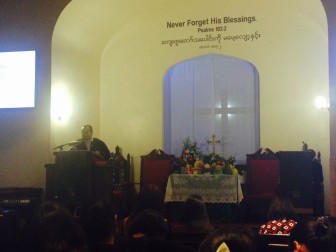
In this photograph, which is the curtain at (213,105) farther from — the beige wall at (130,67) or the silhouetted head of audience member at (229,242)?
the silhouetted head of audience member at (229,242)

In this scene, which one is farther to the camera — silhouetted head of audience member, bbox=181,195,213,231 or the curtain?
the curtain

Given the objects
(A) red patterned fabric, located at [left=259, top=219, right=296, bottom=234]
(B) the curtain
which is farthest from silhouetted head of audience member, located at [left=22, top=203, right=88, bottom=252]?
(B) the curtain

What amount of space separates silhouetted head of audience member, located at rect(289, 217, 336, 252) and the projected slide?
17.4ft

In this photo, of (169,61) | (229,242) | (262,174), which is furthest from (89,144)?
(229,242)

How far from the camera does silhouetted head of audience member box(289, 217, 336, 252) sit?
207cm

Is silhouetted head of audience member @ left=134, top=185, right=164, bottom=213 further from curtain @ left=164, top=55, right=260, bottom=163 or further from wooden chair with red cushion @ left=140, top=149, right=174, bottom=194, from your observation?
curtain @ left=164, top=55, right=260, bottom=163

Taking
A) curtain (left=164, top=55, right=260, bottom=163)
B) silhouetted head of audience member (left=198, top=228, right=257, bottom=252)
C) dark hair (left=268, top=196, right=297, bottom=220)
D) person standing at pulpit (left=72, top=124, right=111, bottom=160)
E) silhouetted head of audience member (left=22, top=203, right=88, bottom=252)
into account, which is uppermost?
curtain (left=164, top=55, right=260, bottom=163)

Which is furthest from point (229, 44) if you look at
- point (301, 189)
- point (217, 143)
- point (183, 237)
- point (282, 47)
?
point (183, 237)

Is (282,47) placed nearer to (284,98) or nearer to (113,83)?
(284,98)

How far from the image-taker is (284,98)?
8250mm

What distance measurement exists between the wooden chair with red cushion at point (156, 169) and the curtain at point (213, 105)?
630mm

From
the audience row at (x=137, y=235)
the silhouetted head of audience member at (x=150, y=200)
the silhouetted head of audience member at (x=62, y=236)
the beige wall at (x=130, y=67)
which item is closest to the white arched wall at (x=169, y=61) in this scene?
the beige wall at (x=130, y=67)

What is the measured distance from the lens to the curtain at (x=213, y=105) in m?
8.55

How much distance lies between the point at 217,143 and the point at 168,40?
6.97ft
